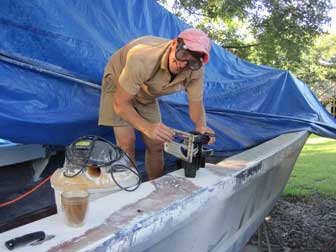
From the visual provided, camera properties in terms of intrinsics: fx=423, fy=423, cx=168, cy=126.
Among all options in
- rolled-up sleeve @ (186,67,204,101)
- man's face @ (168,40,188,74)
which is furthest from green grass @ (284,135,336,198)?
man's face @ (168,40,188,74)

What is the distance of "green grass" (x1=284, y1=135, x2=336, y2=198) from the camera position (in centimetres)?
725

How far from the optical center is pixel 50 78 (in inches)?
113

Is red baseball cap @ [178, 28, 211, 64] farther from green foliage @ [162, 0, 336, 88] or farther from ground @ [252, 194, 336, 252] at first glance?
green foliage @ [162, 0, 336, 88]

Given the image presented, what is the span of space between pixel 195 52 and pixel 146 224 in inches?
47.8

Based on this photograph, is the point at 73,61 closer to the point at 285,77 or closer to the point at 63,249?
the point at 63,249

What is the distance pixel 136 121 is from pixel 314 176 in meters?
6.64

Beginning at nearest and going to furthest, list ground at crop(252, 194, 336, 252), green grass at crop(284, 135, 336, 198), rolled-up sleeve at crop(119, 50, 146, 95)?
rolled-up sleeve at crop(119, 50, 146, 95) < ground at crop(252, 194, 336, 252) < green grass at crop(284, 135, 336, 198)

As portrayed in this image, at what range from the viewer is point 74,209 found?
172 centimetres

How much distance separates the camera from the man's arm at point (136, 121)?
263 cm

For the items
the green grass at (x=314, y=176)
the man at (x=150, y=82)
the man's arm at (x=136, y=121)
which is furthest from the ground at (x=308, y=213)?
the man's arm at (x=136, y=121)

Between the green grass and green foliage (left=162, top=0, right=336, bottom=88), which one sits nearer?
the green grass

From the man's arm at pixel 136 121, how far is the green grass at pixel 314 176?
4933 millimetres

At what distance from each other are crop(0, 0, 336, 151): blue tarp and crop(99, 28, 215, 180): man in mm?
170

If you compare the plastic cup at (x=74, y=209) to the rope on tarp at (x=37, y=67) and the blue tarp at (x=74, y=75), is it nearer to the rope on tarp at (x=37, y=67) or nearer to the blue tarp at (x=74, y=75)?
the blue tarp at (x=74, y=75)
